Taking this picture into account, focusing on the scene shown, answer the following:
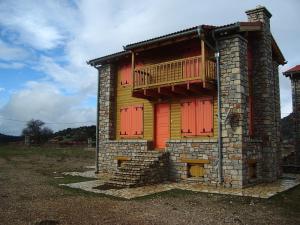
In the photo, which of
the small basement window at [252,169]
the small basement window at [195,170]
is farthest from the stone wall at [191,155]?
the small basement window at [252,169]

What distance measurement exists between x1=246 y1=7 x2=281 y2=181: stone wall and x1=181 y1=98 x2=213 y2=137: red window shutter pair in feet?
7.88

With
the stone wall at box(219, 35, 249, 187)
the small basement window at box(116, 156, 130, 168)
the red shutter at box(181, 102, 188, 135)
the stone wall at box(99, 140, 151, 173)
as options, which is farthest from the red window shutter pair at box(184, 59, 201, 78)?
the small basement window at box(116, 156, 130, 168)

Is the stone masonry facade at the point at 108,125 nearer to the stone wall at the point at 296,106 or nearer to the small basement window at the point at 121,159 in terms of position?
the small basement window at the point at 121,159

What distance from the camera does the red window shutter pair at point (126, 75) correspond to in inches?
743

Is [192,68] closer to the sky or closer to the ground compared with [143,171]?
closer to the sky

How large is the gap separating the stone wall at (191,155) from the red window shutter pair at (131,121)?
2.86 metres

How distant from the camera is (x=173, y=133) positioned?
16.6 metres

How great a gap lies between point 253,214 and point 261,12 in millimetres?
10424

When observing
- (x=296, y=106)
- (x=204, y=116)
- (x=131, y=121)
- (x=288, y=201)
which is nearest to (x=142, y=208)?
(x=288, y=201)

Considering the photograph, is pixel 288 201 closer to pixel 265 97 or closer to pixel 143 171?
pixel 143 171

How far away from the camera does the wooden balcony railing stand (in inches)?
561

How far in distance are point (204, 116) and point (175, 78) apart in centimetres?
210

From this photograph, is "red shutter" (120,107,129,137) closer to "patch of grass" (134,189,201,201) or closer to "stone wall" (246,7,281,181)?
"patch of grass" (134,189,201,201)

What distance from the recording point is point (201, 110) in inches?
609
